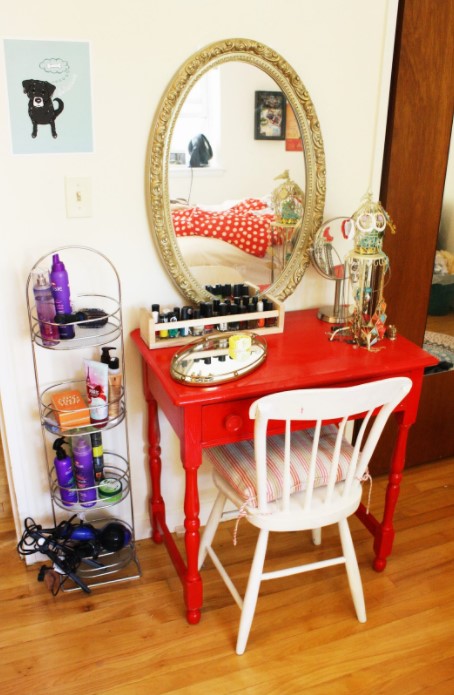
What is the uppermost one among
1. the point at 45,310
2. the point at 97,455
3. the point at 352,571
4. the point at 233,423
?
the point at 45,310

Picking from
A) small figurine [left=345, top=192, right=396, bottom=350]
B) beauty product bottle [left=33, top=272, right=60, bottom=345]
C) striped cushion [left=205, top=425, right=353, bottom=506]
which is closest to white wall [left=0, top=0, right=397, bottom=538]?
beauty product bottle [left=33, top=272, right=60, bottom=345]

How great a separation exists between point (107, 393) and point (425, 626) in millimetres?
1138

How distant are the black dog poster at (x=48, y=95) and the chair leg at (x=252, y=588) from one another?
1.15 meters

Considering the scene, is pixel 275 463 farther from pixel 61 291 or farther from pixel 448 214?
pixel 448 214

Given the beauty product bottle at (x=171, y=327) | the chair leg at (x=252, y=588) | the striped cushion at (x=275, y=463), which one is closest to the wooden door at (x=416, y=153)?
the striped cushion at (x=275, y=463)

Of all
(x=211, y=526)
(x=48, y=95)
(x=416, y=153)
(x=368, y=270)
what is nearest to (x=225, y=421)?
(x=211, y=526)

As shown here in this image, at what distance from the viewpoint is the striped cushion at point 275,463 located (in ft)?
5.37

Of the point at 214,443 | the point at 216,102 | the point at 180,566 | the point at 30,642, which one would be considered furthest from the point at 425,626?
the point at 216,102

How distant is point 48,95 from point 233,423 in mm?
961

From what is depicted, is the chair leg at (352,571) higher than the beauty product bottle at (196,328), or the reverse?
the beauty product bottle at (196,328)

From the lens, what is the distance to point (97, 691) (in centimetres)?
162

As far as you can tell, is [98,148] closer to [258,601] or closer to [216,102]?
[216,102]

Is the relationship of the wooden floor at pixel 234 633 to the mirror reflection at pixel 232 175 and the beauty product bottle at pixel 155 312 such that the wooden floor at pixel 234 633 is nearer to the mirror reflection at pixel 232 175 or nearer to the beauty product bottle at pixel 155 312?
the beauty product bottle at pixel 155 312

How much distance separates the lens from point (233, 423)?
1.61 m
